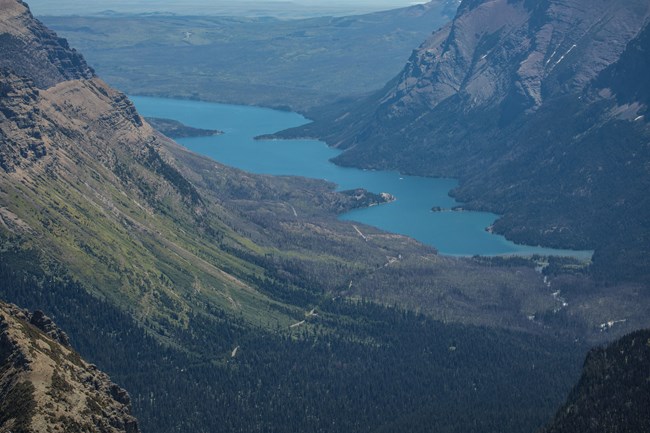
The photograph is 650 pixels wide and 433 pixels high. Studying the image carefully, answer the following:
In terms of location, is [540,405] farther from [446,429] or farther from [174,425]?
[174,425]

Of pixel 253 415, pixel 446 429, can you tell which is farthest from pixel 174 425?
pixel 446 429

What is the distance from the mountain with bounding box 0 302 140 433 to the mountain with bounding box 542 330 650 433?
165 ft

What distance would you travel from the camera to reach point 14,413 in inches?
4806

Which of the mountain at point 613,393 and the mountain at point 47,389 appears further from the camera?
the mountain at point 613,393

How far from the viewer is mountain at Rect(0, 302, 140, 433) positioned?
12306 cm

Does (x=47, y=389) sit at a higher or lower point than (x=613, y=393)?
higher

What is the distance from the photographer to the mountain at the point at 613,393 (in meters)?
146

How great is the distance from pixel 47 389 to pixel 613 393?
211 feet

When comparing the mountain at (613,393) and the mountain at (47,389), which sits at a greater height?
the mountain at (47,389)

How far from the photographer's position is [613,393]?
499 ft

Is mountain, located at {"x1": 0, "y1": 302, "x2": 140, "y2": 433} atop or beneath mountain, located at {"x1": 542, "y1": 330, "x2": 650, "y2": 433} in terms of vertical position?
atop

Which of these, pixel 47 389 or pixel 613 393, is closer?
pixel 47 389

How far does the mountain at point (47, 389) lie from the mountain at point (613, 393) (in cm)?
5037

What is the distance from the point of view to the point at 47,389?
12744cm
